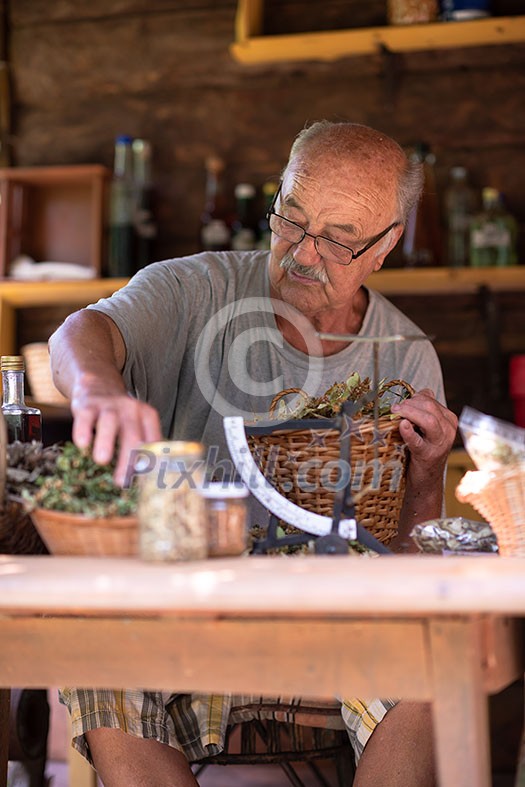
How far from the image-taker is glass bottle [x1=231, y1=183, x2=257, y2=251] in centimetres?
336

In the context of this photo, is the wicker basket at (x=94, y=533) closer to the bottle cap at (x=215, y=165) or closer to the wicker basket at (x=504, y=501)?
the wicker basket at (x=504, y=501)

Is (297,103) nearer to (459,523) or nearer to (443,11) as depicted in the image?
(443,11)

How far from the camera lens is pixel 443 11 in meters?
3.25

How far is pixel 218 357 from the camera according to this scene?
2.01m

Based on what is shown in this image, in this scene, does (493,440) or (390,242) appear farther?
(390,242)

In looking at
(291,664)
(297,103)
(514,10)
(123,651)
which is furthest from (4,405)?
(514,10)

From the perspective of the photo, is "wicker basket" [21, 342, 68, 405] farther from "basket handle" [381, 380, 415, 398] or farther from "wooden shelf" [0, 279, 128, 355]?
"basket handle" [381, 380, 415, 398]

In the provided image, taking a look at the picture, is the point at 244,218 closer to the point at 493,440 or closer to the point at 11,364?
the point at 11,364

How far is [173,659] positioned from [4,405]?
655 millimetres

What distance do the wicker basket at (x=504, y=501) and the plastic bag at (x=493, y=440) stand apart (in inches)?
0.5

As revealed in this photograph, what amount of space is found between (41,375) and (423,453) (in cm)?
188

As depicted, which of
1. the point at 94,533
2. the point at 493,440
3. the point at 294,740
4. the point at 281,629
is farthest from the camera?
the point at 294,740

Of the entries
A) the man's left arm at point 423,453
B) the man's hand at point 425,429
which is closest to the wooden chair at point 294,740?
the man's left arm at point 423,453

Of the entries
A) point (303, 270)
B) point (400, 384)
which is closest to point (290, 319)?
point (303, 270)
